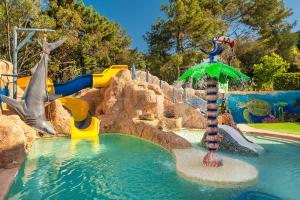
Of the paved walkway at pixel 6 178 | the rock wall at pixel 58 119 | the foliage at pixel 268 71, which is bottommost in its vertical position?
the paved walkway at pixel 6 178

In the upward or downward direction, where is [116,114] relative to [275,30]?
downward

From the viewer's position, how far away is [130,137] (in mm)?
14305

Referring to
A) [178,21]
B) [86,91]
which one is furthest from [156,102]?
[178,21]

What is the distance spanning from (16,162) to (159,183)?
3830 mm

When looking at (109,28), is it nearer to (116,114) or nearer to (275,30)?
Answer: (116,114)

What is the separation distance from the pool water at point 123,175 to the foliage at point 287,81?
48.1 feet

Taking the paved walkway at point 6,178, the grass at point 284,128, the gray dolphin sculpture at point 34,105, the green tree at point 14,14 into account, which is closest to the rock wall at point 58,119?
the gray dolphin sculpture at point 34,105

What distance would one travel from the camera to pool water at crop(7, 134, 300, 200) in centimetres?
628

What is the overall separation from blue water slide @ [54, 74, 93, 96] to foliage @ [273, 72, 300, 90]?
1734cm

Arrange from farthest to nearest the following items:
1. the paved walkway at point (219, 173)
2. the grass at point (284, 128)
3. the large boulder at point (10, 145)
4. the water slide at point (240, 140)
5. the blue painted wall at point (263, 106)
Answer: the blue painted wall at point (263, 106) < the grass at point (284, 128) < the water slide at point (240, 140) < the large boulder at point (10, 145) < the paved walkway at point (219, 173)

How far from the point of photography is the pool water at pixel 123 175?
20.6 feet

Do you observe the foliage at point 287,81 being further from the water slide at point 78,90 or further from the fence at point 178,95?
the water slide at point 78,90

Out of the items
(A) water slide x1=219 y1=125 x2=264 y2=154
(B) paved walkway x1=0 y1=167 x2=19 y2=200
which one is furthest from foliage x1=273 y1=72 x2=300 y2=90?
(B) paved walkway x1=0 y1=167 x2=19 y2=200

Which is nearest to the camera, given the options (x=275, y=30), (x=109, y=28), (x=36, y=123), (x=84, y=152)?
(x=36, y=123)
